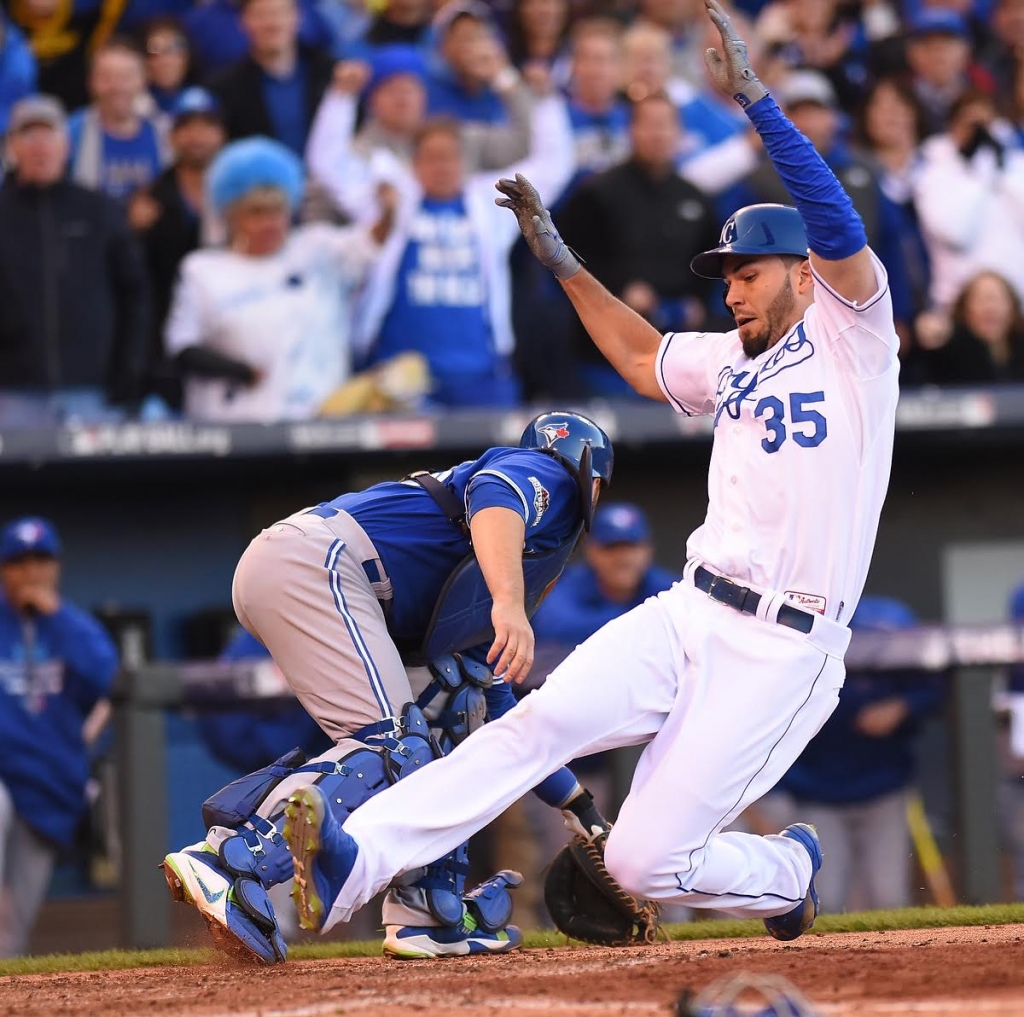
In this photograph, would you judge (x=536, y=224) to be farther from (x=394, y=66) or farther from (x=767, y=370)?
(x=394, y=66)

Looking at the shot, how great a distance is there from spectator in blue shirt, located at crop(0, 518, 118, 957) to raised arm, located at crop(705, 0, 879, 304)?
3.38m

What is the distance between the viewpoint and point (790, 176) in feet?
13.2

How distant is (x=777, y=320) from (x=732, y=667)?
2.62ft

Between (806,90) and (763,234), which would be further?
(806,90)

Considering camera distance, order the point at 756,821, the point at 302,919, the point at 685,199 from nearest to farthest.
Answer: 1. the point at 302,919
2. the point at 756,821
3. the point at 685,199

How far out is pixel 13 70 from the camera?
326 inches

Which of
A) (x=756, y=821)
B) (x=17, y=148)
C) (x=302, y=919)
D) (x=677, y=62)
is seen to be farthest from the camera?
(x=677, y=62)

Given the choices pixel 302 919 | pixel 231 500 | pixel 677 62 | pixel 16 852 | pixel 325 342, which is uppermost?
pixel 677 62

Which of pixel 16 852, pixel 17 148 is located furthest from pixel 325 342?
pixel 16 852

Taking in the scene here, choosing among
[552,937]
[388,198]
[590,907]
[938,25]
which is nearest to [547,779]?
[590,907]

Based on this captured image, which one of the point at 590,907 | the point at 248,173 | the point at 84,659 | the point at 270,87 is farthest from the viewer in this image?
the point at 270,87

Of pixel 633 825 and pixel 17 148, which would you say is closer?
pixel 633 825

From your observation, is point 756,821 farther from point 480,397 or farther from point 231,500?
point 231,500

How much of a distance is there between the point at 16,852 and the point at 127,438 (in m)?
1.79
